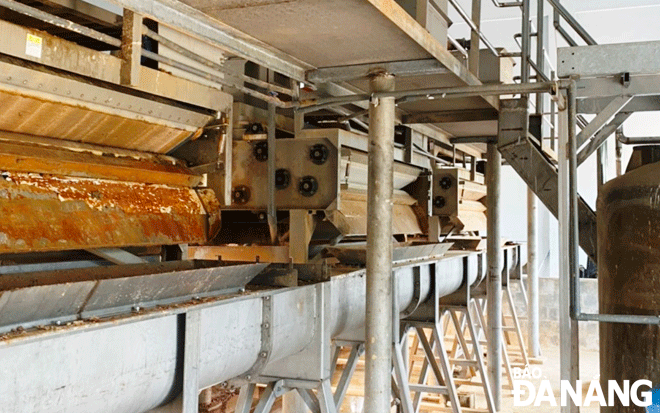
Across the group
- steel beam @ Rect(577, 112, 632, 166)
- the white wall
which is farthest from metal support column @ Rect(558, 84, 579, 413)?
the white wall

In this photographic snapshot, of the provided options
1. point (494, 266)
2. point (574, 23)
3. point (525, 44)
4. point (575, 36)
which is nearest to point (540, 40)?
point (525, 44)

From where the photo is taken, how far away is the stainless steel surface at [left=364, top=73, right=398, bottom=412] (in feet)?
10.2

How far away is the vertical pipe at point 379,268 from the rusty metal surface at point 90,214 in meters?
0.78

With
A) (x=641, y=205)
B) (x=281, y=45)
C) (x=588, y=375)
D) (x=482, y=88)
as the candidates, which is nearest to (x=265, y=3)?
(x=281, y=45)

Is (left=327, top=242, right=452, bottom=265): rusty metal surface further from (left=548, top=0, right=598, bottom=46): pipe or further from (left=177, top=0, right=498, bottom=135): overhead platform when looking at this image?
(left=548, top=0, right=598, bottom=46): pipe

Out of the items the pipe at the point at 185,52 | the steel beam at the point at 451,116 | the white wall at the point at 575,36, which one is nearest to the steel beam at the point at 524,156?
the steel beam at the point at 451,116

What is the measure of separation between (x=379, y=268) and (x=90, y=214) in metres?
1.30

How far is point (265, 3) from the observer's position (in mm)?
2350

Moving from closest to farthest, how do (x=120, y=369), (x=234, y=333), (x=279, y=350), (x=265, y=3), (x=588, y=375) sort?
(x=120, y=369) < (x=265, y=3) < (x=234, y=333) < (x=279, y=350) < (x=588, y=375)

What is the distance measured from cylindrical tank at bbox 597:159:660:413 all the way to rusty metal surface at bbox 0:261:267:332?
4.70ft

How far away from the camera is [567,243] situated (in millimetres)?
2668

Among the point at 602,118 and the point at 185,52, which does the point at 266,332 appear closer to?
the point at 185,52

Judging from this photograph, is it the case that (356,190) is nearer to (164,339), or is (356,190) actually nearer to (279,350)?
(279,350)

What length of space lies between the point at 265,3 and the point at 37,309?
4.07 ft
